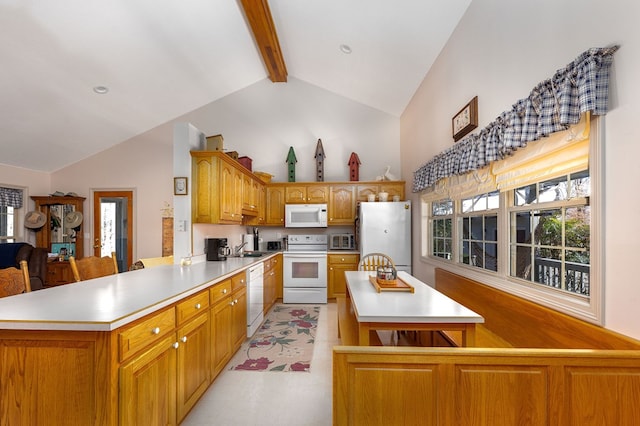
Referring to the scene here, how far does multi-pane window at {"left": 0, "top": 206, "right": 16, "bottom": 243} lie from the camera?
4.84 meters

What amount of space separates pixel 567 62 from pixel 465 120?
1.03 metres

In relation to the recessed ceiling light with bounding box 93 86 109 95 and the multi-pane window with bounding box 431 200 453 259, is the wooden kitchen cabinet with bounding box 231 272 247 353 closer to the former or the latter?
the multi-pane window with bounding box 431 200 453 259

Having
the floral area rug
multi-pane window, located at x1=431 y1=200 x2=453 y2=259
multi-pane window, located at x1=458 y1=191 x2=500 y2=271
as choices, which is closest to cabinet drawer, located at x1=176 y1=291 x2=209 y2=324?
the floral area rug

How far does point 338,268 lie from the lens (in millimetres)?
4637

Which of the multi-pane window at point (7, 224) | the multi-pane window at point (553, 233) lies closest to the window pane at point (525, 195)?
the multi-pane window at point (553, 233)

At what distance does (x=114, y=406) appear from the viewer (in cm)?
122

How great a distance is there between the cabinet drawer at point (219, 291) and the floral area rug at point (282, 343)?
2.31ft

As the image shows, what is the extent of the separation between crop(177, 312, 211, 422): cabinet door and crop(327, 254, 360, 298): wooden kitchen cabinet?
267cm

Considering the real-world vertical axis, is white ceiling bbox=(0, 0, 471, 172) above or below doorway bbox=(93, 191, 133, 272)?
above

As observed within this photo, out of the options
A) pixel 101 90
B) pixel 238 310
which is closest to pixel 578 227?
pixel 238 310

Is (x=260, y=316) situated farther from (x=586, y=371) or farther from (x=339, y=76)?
(x=339, y=76)

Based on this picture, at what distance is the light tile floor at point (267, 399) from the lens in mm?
1891

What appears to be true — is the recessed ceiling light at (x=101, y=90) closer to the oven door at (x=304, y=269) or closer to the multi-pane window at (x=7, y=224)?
the multi-pane window at (x=7, y=224)

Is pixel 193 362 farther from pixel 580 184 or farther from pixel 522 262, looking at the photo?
pixel 580 184
